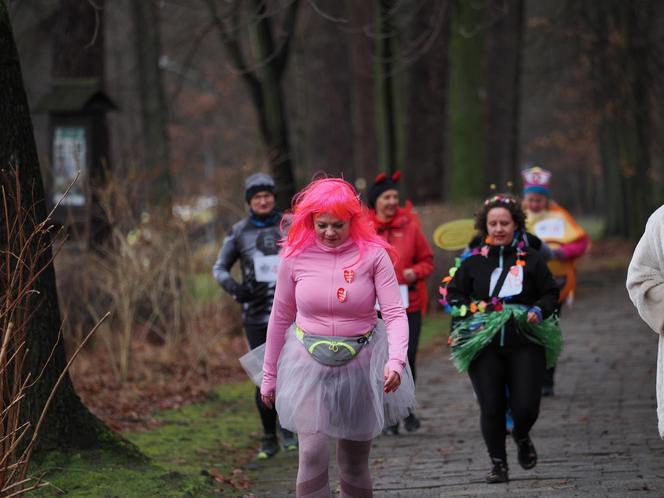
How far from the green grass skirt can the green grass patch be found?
1.63 meters

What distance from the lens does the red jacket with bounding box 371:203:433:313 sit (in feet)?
31.0

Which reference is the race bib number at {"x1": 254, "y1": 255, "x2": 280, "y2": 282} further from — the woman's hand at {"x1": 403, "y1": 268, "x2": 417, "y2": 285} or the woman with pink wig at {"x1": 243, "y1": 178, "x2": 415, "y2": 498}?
the woman with pink wig at {"x1": 243, "y1": 178, "x2": 415, "y2": 498}

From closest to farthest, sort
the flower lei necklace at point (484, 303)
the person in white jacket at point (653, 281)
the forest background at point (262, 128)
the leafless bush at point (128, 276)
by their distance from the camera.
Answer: the person in white jacket at point (653, 281), the flower lei necklace at point (484, 303), the leafless bush at point (128, 276), the forest background at point (262, 128)

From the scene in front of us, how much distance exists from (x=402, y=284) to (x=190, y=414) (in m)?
→ 2.47

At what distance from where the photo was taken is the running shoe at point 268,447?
8.85 metres

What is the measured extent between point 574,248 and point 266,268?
3.36 m

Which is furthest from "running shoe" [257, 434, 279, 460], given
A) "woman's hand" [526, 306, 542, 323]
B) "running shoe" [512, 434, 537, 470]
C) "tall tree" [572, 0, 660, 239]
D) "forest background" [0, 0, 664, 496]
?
"tall tree" [572, 0, 660, 239]

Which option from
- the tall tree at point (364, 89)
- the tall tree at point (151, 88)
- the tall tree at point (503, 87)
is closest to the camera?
the tall tree at point (151, 88)

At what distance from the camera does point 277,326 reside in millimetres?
5914

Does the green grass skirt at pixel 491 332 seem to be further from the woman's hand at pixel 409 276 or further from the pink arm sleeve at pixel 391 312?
the woman's hand at pixel 409 276

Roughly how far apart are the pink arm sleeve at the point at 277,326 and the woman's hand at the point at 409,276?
3.49 meters

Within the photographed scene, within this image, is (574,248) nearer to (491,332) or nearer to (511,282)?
(511,282)

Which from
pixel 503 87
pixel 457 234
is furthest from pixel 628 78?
pixel 457 234

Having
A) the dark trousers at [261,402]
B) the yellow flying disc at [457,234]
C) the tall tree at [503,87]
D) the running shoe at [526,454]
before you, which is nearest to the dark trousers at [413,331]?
the yellow flying disc at [457,234]
